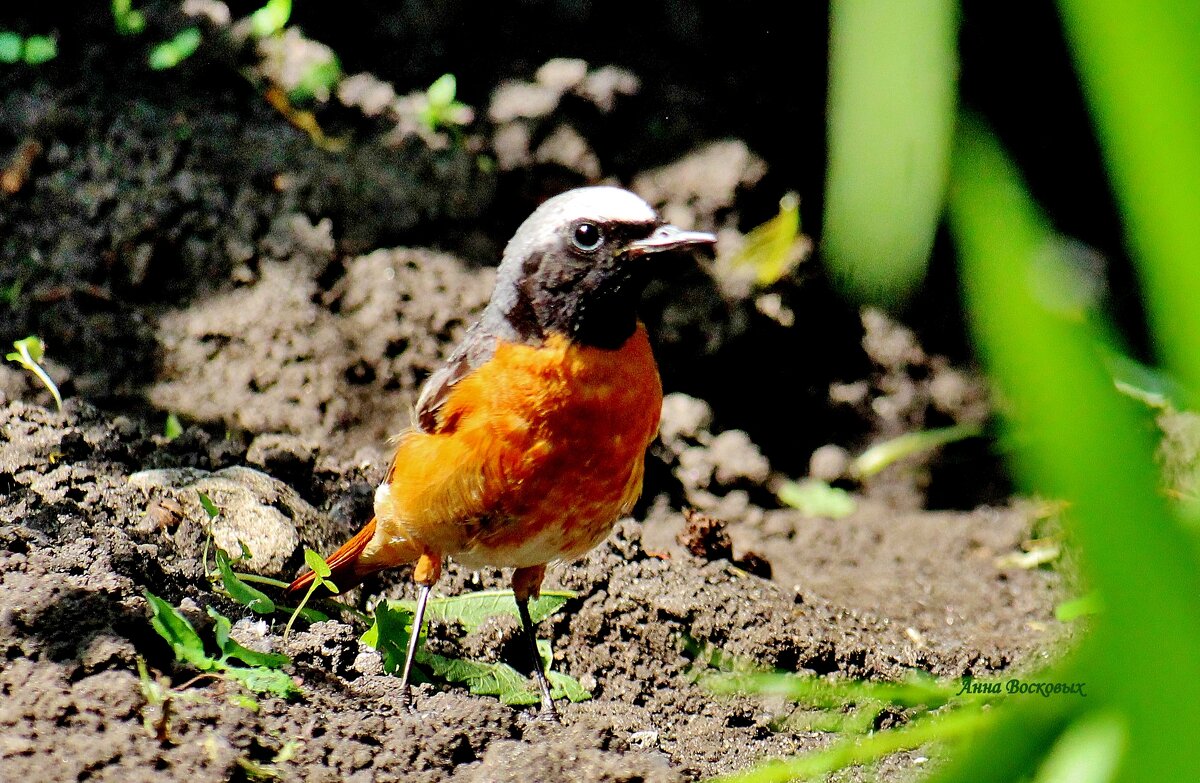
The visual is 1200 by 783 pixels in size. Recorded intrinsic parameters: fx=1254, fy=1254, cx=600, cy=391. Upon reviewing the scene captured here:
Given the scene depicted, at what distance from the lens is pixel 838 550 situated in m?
5.82

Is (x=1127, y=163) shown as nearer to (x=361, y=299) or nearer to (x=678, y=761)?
(x=678, y=761)

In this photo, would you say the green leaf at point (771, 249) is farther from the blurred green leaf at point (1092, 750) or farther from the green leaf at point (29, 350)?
the blurred green leaf at point (1092, 750)

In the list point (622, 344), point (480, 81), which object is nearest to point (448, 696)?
point (622, 344)

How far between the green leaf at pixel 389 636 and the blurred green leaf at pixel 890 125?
324cm

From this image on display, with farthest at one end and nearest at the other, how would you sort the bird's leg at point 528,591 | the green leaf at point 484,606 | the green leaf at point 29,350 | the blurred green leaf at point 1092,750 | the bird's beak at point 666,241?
the green leaf at point 29,350 → the green leaf at point 484,606 → the bird's leg at point 528,591 → the bird's beak at point 666,241 → the blurred green leaf at point 1092,750

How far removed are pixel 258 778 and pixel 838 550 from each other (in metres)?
3.34

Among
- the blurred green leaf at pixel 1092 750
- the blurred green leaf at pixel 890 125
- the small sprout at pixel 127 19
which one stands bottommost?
the blurred green leaf at pixel 1092 750

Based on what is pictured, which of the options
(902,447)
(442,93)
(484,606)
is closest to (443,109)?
(442,93)

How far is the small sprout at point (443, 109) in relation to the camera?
6383mm

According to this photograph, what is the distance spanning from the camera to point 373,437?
564 cm

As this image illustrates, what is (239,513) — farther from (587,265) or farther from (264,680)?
(587,265)

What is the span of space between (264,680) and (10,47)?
4.38 meters

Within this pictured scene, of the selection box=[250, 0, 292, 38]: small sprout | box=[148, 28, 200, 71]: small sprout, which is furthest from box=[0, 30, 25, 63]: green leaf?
box=[250, 0, 292, 38]: small sprout

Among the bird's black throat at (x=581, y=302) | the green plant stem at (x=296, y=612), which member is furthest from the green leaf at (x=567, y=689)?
the bird's black throat at (x=581, y=302)
